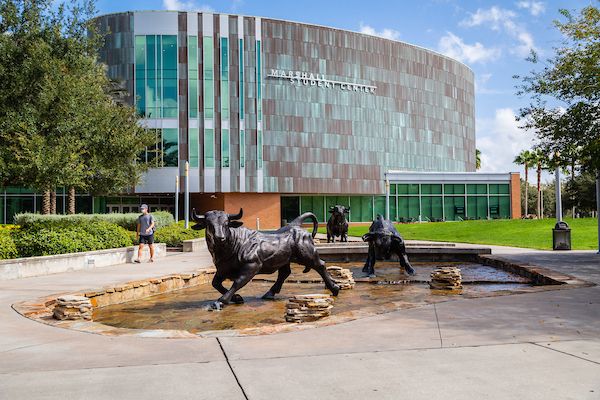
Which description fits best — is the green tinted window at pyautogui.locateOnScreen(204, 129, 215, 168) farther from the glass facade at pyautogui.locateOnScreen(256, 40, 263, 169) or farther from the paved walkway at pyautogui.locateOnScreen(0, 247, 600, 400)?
the paved walkway at pyautogui.locateOnScreen(0, 247, 600, 400)

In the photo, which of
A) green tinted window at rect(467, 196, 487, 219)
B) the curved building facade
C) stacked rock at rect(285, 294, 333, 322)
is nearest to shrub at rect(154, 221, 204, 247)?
the curved building facade

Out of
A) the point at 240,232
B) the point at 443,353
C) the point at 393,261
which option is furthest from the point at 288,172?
the point at 443,353

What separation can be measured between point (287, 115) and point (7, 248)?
43427 mm

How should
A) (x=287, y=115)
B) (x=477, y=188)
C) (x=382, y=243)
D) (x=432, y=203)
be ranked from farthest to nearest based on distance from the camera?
(x=477, y=188), (x=432, y=203), (x=287, y=115), (x=382, y=243)

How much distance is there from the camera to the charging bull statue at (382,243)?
14.5 meters

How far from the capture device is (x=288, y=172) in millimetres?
56406

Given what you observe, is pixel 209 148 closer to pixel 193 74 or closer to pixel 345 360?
pixel 193 74

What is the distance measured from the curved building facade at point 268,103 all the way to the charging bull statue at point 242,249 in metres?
35.1

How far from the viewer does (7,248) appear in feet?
48.7

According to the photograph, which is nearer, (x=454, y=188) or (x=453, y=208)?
(x=453, y=208)

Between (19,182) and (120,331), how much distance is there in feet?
44.0

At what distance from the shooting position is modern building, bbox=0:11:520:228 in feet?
171

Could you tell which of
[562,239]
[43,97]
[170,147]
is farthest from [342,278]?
[170,147]

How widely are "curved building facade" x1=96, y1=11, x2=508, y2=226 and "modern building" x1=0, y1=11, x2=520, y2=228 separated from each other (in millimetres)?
106
